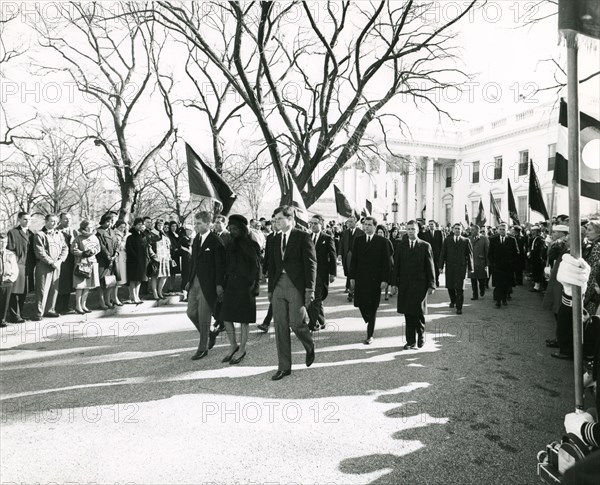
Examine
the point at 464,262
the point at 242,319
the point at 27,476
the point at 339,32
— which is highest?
the point at 339,32

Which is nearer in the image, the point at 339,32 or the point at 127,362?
the point at 127,362

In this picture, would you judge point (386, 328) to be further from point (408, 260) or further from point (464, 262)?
point (464, 262)

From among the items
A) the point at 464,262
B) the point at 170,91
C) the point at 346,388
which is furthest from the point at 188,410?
the point at 170,91

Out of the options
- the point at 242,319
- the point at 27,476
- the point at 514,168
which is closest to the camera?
the point at 27,476

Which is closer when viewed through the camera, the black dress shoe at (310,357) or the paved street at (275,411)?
the paved street at (275,411)

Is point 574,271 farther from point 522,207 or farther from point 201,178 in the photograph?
point 522,207

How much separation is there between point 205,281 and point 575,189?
4767mm

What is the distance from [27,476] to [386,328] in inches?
255

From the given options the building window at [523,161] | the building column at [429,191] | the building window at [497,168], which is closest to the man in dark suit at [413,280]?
the building window at [523,161]

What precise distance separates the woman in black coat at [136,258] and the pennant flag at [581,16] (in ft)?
31.8

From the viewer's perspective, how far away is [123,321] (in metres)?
9.00

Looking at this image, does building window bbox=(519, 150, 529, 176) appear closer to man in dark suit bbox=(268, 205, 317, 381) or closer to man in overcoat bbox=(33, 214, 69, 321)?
man in dark suit bbox=(268, 205, 317, 381)

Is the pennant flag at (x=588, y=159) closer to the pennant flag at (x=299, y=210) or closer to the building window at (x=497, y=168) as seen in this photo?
the pennant flag at (x=299, y=210)

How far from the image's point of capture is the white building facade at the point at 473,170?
128ft
